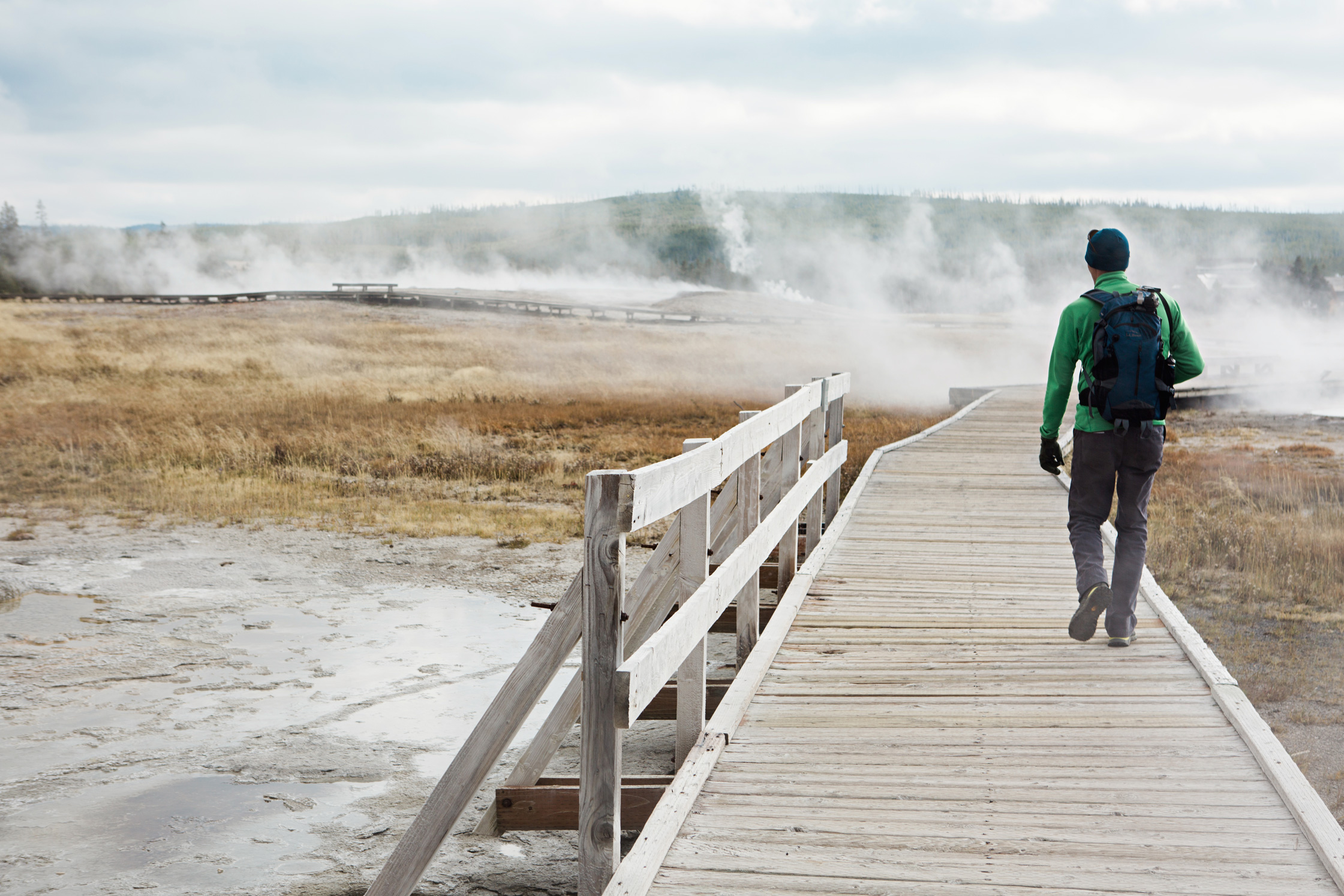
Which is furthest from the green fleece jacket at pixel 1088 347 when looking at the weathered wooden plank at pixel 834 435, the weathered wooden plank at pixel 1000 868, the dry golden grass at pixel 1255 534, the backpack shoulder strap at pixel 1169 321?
the dry golden grass at pixel 1255 534

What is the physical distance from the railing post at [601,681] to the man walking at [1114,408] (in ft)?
8.56

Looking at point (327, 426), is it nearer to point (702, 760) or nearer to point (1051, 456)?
point (1051, 456)

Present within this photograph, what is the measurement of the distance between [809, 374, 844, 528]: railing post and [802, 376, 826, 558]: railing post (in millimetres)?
269

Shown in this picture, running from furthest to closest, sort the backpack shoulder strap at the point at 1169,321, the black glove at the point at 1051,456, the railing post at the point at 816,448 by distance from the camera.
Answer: the railing post at the point at 816,448, the black glove at the point at 1051,456, the backpack shoulder strap at the point at 1169,321

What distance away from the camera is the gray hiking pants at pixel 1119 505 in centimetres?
505

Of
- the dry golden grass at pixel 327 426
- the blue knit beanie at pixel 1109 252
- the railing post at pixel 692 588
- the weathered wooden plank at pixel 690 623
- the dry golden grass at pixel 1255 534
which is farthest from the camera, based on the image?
the dry golden grass at pixel 327 426

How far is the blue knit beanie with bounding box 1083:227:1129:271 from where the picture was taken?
5.07 metres

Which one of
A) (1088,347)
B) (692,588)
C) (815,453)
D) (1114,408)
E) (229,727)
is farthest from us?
(815,453)

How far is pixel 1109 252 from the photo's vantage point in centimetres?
509

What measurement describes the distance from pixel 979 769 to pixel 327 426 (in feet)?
61.2

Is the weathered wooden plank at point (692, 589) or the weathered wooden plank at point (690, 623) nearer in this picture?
the weathered wooden plank at point (690, 623)

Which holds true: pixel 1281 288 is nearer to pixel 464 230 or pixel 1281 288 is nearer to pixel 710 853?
pixel 710 853

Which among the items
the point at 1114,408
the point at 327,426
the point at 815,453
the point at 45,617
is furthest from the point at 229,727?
the point at 327,426

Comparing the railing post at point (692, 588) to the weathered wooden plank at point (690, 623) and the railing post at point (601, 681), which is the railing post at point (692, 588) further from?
the railing post at point (601, 681)
